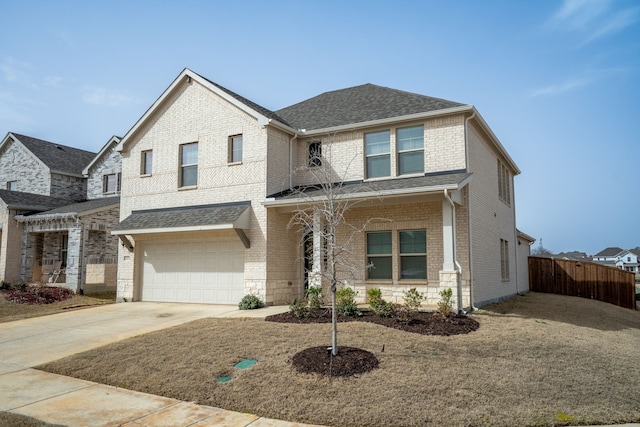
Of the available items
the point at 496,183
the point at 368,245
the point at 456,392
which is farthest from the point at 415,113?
the point at 456,392

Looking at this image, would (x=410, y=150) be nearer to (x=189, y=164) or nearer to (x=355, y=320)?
(x=355, y=320)

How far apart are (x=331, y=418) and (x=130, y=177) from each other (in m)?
15.3

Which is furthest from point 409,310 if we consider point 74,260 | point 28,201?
point 28,201

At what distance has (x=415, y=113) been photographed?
1450 centimetres

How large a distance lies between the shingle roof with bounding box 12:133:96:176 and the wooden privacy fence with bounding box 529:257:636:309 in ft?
91.1

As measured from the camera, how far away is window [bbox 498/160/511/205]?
64.3 feet

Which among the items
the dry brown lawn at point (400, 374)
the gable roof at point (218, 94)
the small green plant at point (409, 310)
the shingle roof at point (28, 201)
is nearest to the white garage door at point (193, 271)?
the gable roof at point (218, 94)

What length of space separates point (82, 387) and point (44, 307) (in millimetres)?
11094

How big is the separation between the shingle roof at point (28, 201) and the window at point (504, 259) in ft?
72.8

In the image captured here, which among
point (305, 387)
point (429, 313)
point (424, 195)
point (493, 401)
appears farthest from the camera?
point (424, 195)

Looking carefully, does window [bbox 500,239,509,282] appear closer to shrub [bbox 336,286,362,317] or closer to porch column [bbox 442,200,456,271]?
porch column [bbox 442,200,456,271]

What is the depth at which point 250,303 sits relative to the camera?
14.2 m

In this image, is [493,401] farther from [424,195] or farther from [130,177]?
[130,177]

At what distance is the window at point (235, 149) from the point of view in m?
15.9
